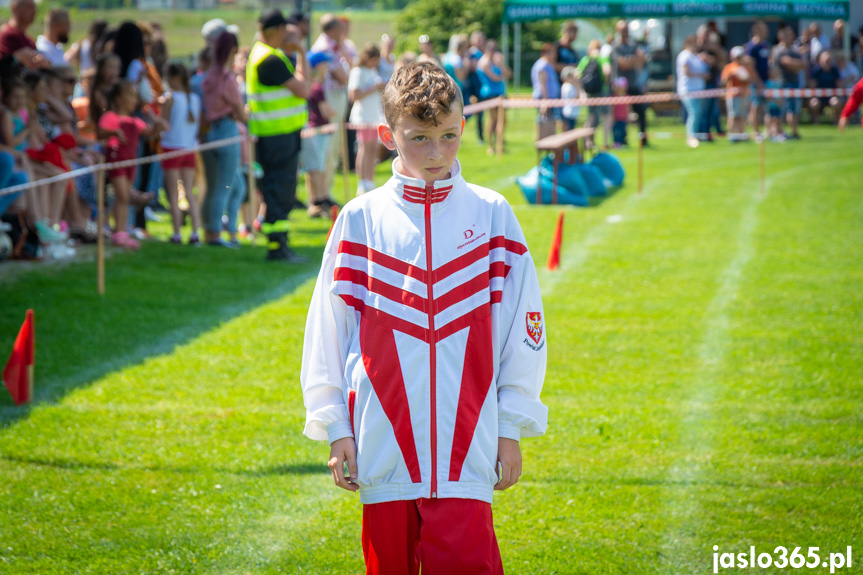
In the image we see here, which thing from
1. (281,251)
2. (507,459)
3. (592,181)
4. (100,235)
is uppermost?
(507,459)

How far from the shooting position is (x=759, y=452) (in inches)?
205

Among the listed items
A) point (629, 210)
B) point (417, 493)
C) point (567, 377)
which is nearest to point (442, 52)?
point (629, 210)

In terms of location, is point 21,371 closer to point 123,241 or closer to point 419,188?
point 419,188

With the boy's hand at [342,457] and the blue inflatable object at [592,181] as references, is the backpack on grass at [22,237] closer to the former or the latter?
the boy's hand at [342,457]

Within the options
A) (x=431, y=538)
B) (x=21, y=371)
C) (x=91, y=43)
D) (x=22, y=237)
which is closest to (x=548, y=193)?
(x=91, y=43)

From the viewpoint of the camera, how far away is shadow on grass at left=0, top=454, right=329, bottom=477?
495 centimetres

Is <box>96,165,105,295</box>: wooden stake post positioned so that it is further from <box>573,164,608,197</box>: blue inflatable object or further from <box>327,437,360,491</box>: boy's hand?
<box>573,164,608,197</box>: blue inflatable object

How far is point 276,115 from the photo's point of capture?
9.71 m

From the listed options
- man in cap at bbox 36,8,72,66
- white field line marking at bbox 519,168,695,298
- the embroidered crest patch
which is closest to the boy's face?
the embroidered crest patch

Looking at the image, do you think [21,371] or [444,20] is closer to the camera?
[21,371]

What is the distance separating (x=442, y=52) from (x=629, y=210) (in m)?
31.2

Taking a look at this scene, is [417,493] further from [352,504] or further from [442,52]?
[442,52]

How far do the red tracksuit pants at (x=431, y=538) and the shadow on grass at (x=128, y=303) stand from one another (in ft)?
12.0

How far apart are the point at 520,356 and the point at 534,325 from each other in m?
0.10
